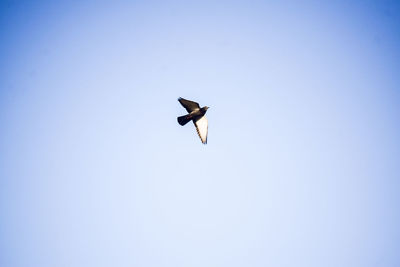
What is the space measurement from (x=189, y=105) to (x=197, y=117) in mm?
581

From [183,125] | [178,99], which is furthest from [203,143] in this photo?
[178,99]

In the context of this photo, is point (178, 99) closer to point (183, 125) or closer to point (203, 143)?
point (183, 125)

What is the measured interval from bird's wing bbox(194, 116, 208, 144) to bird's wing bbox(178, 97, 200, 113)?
1.73 ft

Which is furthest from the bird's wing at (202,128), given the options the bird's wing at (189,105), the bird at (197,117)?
the bird's wing at (189,105)

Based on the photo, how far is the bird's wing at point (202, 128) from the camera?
363 inches

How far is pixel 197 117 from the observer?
30.3ft

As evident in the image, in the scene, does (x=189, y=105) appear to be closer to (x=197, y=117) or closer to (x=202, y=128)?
(x=197, y=117)

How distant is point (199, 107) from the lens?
9.12m

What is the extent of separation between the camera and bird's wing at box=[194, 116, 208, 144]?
30.2 ft

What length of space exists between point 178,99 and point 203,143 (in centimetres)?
191

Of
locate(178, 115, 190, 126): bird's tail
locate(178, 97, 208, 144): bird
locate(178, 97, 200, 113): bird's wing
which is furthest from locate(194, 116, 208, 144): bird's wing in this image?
locate(178, 97, 200, 113): bird's wing

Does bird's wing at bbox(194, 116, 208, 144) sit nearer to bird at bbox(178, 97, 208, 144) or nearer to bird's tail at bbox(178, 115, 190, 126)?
bird at bbox(178, 97, 208, 144)

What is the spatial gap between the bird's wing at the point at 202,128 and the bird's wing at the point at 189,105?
1.73 ft

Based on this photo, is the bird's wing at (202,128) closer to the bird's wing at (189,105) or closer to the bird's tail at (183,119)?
the bird's tail at (183,119)
